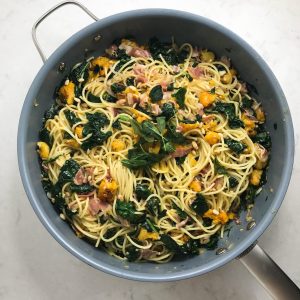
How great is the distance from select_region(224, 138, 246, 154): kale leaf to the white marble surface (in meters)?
0.53

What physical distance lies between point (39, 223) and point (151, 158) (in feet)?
3.20

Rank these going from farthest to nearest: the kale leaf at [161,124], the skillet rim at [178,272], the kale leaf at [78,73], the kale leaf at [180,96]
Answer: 1. the kale leaf at [78,73]
2. the kale leaf at [180,96]
3. the kale leaf at [161,124]
4. the skillet rim at [178,272]

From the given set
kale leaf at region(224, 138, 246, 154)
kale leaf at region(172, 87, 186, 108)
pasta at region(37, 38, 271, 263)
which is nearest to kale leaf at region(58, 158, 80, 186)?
pasta at region(37, 38, 271, 263)

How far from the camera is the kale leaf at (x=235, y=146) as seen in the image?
9.22ft

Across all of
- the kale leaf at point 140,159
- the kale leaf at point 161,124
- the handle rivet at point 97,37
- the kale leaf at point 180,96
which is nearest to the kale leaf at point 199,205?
the kale leaf at point 140,159

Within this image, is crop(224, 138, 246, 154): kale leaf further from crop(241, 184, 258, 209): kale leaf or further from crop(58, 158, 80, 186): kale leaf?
crop(58, 158, 80, 186): kale leaf

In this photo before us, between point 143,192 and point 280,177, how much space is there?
0.81 m

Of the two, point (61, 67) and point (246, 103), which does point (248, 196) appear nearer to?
point (246, 103)

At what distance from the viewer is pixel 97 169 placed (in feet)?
9.20

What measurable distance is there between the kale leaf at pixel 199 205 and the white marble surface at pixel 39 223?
0.55m

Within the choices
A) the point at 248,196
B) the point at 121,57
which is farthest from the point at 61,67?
the point at 248,196

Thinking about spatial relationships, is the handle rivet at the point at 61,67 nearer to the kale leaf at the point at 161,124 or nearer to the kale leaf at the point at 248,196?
the kale leaf at the point at 161,124

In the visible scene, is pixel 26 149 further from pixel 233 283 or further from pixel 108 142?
pixel 233 283

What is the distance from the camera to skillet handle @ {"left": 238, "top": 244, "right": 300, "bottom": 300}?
2533mm
